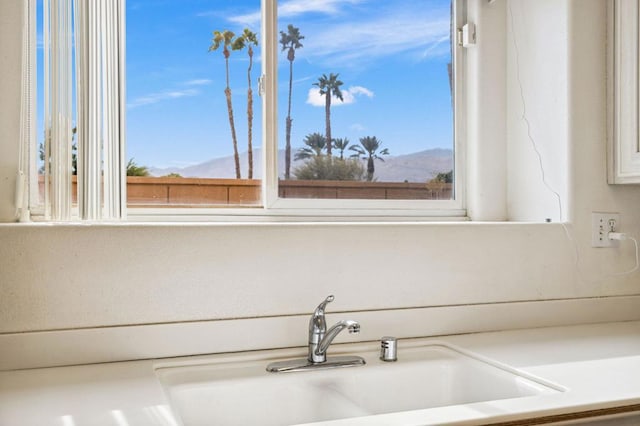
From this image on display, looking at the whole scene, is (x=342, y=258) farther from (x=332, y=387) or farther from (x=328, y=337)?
(x=332, y=387)

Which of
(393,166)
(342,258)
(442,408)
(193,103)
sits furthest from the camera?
(393,166)

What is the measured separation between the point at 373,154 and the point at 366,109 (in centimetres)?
15

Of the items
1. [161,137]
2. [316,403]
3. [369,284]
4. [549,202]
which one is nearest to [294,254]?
[369,284]

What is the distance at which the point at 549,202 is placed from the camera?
1.97 metres

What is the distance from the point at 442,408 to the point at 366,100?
1.17 m

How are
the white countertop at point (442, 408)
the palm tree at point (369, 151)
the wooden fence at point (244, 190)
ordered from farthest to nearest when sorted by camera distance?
the palm tree at point (369, 151) < the wooden fence at point (244, 190) < the white countertop at point (442, 408)

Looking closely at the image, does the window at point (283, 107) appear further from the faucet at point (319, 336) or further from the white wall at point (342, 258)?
the faucet at point (319, 336)

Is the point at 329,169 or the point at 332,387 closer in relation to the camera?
the point at 332,387

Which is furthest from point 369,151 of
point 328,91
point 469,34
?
point 469,34

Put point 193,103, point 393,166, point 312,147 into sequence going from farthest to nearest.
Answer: point 393,166 < point 312,147 < point 193,103

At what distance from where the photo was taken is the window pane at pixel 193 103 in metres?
1.82

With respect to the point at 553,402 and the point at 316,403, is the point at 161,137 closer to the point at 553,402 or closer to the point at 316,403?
the point at 316,403

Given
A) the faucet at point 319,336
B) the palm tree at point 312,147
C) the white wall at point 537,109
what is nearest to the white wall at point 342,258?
the white wall at point 537,109

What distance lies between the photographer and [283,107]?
1940 millimetres
